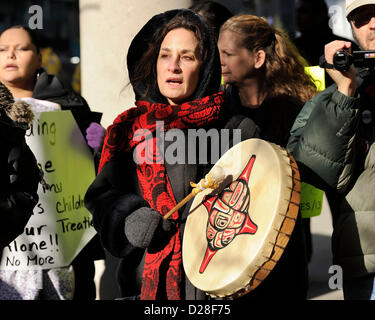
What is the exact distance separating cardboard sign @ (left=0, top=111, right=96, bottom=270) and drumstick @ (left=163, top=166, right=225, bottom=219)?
4.90 feet

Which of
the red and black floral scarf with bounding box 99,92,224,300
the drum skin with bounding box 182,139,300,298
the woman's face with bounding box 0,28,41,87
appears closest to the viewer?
the drum skin with bounding box 182,139,300,298

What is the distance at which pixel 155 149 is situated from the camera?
3033mm

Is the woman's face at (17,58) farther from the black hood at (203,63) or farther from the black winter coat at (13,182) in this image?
the black hood at (203,63)

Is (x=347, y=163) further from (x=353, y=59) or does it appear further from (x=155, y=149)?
(x=155, y=149)

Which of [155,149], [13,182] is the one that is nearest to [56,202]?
[13,182]

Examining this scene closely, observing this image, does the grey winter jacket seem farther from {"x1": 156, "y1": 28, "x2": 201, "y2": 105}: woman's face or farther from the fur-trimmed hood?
the fur-trimmed hood

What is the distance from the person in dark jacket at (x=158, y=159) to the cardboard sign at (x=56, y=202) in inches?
42.7

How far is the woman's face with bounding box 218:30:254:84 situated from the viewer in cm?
392

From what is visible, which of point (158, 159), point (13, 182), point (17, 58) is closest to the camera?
point (158, 159)

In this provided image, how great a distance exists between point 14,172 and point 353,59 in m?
1.68

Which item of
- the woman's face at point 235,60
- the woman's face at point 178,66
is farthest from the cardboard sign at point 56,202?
the woman's face at point 178,66

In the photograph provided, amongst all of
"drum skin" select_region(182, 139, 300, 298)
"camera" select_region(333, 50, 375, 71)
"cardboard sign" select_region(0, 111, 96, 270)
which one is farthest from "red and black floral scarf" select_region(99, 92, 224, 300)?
"cardboard sign" select_region(0, 111, 96, 270)

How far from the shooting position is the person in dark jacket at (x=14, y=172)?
10.9ft
